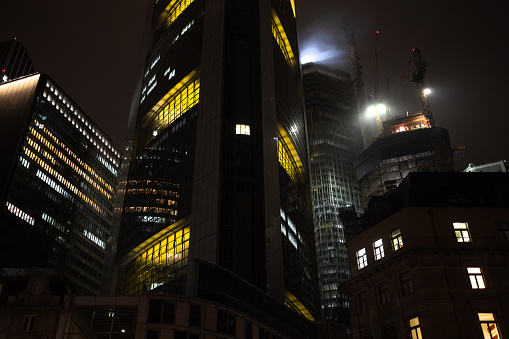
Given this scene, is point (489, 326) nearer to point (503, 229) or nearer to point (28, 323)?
point (503, 229)

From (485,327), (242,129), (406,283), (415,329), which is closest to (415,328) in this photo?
(415,329)

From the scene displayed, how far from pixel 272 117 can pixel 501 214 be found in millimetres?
67348

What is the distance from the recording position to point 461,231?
50562 mm

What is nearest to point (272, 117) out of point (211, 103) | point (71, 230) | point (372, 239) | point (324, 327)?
point (211, 103)

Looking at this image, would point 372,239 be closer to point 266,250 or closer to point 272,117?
point 266,250

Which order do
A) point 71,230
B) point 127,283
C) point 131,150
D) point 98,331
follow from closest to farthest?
point 98,331 < point 127,283 < point 131,150 < point 71,230

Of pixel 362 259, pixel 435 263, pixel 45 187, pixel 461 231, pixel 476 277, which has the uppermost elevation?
pixel 45 187

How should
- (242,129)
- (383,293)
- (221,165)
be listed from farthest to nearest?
(242,129) < (221,165) < (383,293)

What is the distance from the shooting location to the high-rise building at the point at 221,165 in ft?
301

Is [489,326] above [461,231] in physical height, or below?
below

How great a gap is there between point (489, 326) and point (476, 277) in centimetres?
488

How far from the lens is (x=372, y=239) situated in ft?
180

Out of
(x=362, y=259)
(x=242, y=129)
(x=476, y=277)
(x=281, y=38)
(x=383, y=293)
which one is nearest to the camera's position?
(x=476, y=277)

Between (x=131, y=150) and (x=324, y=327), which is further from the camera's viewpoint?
(x=131, y=150)
